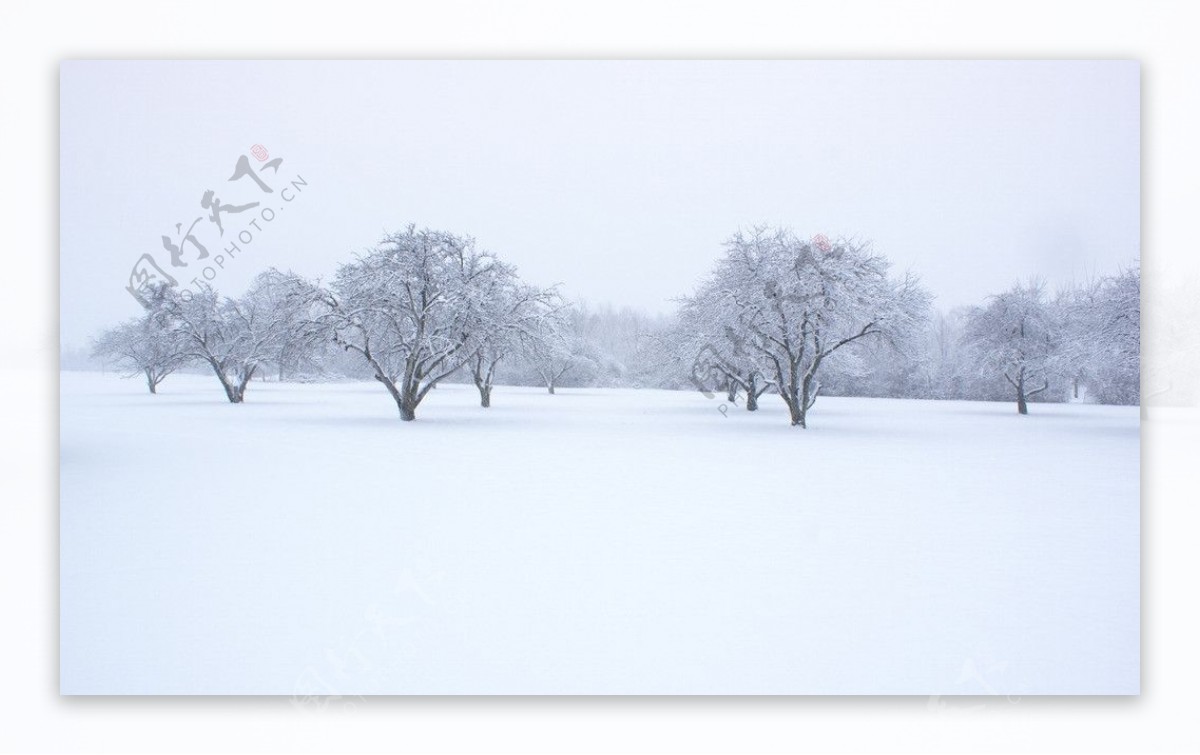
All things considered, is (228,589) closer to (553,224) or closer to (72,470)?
(72,470)

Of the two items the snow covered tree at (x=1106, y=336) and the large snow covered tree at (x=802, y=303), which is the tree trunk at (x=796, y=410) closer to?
the large snow covered tree at (x=802, y=303)

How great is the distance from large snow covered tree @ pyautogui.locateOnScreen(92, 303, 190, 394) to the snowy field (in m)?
0.42

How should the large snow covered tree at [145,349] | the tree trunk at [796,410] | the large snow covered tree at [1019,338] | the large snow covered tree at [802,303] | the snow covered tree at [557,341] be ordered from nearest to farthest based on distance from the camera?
the large snow covered tree at [145,349] → the large snow covered tree at [1019,338] → the large snow covered tree at [802,303] → the snow covered tree at [557,341] → the tree trunk at [796,410]

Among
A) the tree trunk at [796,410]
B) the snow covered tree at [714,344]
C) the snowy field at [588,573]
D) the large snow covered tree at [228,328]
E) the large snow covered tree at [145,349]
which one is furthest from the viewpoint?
the tree trunk at [796,410]

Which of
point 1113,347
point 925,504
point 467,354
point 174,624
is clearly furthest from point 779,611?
point 467,354

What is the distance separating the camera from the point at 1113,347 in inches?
357

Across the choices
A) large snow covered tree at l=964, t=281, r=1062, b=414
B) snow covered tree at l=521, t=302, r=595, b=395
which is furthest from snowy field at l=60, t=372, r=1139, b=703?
snow covered tree at l=521, t=302, r=595, b=395

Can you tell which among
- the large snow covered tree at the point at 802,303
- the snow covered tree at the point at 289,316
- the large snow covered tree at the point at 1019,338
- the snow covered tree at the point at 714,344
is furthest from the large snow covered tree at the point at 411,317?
the large snow covered tree at the point at 1019,338

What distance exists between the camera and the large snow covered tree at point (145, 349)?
6496 mm

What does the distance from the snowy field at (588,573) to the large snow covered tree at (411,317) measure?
17.0 feet

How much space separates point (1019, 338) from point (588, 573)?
1027cm

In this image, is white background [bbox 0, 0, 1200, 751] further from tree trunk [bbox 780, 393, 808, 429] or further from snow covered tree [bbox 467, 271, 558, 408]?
tree trunk [bbox 780, 393, 808, 429]

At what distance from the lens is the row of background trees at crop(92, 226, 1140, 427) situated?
1019 cm
